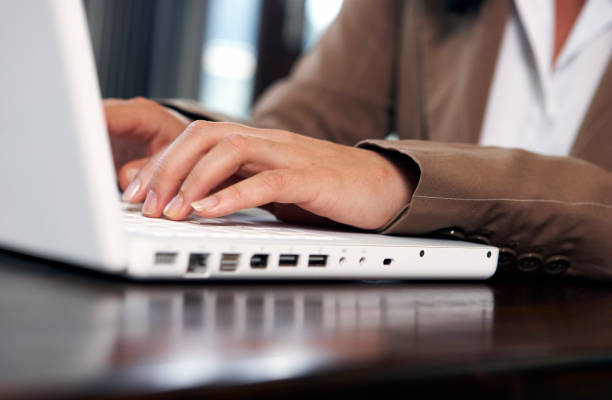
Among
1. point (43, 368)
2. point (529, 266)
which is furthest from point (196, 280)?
point (529, 266)

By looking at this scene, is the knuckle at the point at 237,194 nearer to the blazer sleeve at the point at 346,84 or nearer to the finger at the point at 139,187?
the finger at the point at 139,187

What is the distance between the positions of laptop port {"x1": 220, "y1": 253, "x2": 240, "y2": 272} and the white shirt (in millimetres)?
708

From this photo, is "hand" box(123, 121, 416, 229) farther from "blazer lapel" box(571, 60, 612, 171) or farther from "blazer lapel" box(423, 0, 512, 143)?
"blazer lapel" box(423, 0, 512, 143)

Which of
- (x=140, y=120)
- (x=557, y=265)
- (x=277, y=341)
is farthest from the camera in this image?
(x=140, y=120)

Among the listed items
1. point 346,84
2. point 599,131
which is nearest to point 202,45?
point 346,84

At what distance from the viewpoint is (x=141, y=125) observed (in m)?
0.71

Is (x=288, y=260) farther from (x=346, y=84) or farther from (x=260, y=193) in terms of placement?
(x=346, y=84)

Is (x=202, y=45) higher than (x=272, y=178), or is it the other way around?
(x=272, y=178)

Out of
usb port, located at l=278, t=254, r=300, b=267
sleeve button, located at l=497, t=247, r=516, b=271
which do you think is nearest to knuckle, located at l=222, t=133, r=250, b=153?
usb port, located at l=278, t=254, r=300, b=267

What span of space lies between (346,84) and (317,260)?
83cm

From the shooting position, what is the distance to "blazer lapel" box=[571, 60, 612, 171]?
2.54 feet

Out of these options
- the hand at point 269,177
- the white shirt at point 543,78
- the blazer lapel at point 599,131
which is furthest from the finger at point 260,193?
the white shirt at point 543,78

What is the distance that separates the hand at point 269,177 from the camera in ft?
1.42

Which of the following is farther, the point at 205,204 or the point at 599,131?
the point at 599,131
